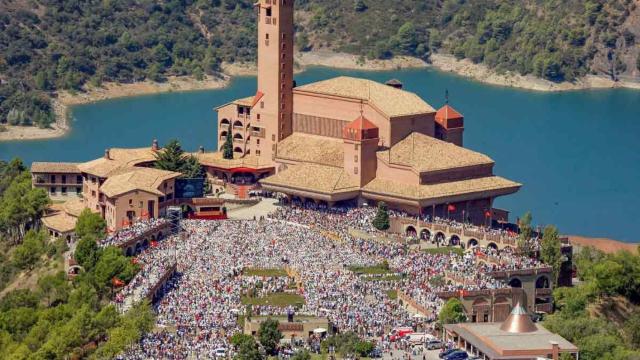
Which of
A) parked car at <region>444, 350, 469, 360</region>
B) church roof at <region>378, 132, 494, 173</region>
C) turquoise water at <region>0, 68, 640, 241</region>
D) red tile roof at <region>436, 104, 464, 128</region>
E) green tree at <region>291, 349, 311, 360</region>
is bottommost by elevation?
turquoise water at <region>0, 68, 640, 241</region>

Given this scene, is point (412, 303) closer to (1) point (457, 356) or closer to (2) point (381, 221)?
(1) point (457, 356)

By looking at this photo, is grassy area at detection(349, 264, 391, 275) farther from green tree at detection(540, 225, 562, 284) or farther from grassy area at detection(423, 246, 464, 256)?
green tree at detection(540, 225, 562, 284)

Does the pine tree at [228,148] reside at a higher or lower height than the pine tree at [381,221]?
higher

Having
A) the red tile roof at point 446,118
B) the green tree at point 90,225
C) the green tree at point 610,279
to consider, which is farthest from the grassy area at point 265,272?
the red tile roof at point 446,118

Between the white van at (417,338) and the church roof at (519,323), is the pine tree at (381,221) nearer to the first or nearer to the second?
the church roof at (519,323)

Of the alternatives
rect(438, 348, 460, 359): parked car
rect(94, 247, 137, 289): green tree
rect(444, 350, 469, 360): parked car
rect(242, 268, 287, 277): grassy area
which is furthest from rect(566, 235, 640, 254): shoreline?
rect(444, 350, 469, 360): parked car

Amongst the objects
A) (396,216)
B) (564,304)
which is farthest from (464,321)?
(396,216)
